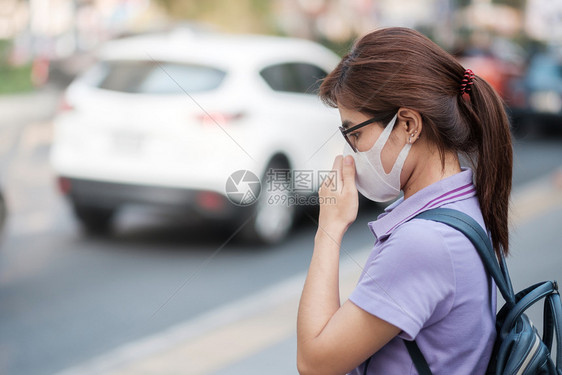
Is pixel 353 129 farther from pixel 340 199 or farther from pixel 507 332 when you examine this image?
pixel 507 332

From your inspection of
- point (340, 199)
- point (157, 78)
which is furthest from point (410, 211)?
point (157, 78)

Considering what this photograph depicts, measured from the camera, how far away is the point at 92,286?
208 inches

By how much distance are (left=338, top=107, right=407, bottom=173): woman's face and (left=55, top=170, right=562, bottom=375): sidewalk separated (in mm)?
2452

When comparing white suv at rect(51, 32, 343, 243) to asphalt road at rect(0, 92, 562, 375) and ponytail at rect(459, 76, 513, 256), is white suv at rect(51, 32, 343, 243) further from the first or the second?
ponytail at rect(459, 76, 513, 256)

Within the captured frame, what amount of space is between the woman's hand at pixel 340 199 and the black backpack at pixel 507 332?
0.16m

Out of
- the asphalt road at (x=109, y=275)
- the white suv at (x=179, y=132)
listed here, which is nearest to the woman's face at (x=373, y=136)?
the asphalt road at (x=109, y=275)

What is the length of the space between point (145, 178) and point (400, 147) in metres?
4.59

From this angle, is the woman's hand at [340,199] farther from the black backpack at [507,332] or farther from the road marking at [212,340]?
the road marking at [212,340]

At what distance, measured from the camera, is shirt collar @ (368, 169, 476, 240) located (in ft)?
4.93

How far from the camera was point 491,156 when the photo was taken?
1578mm

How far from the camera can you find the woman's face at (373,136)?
153 centimetres

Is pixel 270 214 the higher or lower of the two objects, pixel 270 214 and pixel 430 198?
the lower

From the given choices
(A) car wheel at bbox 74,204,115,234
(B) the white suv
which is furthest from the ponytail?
(A) car wheel at bbox 74,204,115,234

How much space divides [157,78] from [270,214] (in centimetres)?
156
